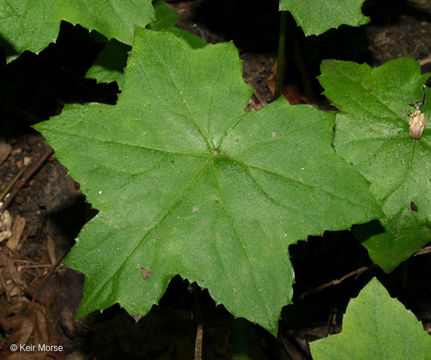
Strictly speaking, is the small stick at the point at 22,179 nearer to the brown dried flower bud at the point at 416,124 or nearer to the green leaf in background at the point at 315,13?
the green leaf in background at the point at 315,13

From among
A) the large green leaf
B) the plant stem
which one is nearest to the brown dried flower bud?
the large green leaf

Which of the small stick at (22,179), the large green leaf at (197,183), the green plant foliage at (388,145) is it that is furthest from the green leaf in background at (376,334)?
the small stick at (22,179)

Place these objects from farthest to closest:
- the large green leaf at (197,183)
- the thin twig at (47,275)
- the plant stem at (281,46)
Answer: the thin twig at (47,275) < the plant stem at (281,46) < the large green leaf at (197,183)

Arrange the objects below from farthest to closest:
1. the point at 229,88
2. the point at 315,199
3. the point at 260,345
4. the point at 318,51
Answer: the point at 318,51 < the point at 260,345 < the point at 229,88 < the point at 315,199

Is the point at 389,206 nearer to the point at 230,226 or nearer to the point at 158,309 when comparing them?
the point at 230,226

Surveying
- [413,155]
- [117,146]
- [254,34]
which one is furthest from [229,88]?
[254,34]

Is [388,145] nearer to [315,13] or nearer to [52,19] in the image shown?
[315,13]

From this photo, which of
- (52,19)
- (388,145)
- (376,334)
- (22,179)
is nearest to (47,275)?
(22,179)
